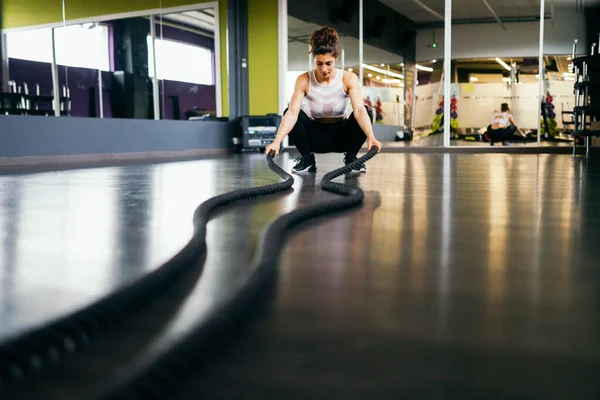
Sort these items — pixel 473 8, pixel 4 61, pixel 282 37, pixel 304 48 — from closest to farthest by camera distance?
1. pixel 4 61
2. pixel 282 37
3. pixel 304 48
4. pixel 473 8

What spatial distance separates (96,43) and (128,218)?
417 cm

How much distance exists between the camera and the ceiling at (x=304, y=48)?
28.0 feet

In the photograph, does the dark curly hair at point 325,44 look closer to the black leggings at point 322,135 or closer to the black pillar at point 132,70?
the black leggings at point 322,135

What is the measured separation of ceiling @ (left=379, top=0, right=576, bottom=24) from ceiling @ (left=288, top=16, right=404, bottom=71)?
1194 mm

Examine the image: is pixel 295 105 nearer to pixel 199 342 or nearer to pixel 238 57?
pixel 199 342

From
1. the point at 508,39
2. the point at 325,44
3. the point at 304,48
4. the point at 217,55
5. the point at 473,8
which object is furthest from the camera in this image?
the point at 508,39

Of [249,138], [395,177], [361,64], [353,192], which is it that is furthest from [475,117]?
[353,192]

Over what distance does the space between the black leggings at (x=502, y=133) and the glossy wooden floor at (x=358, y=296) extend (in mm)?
8119

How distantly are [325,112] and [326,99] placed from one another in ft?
0.43

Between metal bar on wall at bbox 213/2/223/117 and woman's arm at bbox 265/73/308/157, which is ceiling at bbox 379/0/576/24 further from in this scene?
woman's arm at bbox 265/73/308/157

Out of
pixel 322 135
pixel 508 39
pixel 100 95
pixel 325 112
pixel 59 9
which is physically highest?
pixel 508 39

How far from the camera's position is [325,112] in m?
3.58

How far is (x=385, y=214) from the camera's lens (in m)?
1.82

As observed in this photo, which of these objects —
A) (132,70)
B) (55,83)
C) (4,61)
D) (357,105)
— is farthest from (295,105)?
(132,70)
